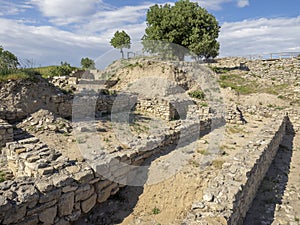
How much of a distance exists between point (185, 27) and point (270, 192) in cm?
2258

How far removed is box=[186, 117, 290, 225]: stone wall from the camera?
420 cm

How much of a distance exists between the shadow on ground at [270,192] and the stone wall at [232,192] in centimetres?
16

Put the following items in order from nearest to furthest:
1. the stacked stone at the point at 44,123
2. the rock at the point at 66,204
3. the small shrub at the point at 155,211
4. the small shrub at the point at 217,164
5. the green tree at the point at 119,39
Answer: the rock at the point at 66,204 → the small shrub at the point at 155,211 → the small shrub at the point at 217,164 → the stacked stone at the point at 44,123 → the green tree at the point at 119,39

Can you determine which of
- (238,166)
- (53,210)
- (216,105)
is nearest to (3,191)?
(53,210)

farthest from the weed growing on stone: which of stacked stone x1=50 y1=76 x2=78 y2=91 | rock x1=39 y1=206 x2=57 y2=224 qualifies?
stacked stone x1=50 y1=76 x2=78 y2=91

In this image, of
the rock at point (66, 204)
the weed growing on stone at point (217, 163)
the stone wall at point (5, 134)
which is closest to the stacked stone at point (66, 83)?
the stone wall at point (5, 134)

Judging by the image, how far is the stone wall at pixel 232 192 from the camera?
13.8 ft

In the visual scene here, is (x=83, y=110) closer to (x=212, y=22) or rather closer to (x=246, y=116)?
(x=246, y=116)

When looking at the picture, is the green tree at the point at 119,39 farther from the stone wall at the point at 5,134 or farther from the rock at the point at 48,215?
the rock at the point at 48,215

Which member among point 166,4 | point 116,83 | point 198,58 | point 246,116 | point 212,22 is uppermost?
point 166,4

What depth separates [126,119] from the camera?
13453 millimetres

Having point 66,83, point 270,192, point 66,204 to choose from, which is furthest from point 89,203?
point 66,83

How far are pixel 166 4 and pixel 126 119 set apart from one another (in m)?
20.2

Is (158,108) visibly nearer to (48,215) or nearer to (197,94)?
(197,94)
